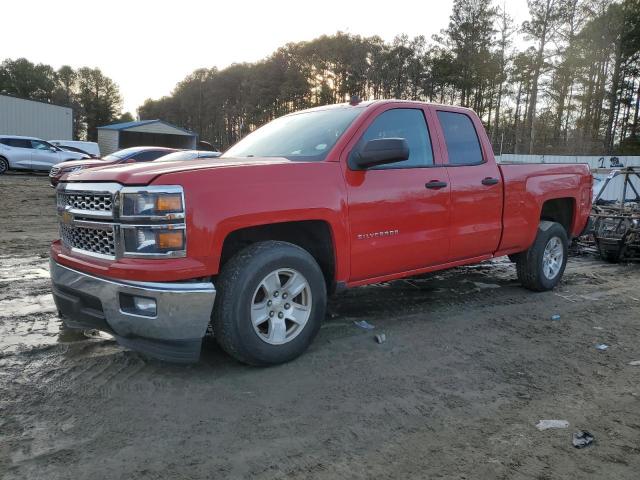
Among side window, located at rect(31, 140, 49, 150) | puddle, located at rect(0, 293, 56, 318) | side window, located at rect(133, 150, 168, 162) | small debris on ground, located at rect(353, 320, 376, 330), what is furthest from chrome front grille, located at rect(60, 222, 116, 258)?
side window, located at rect(31, 140, 49, 150)

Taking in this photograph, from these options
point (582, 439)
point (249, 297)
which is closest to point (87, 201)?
point (249, 297)

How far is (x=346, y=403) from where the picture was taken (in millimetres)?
3166

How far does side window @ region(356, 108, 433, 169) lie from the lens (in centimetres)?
430

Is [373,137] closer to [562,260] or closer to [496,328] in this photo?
[496,328]

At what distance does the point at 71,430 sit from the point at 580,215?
19.6 feet

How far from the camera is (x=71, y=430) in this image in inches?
109

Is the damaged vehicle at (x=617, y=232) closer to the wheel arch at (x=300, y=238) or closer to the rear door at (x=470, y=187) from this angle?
the rear door at (x=470, y=187)

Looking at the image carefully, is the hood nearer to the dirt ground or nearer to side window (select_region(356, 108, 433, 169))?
side window (select_region(356, 108, 433, 169))

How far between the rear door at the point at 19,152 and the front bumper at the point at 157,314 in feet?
70.4

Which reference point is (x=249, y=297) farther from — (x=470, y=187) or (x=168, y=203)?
(x=470, y=187)

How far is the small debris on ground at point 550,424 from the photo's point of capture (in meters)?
2.94

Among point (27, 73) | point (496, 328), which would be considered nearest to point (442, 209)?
point (496, 328)

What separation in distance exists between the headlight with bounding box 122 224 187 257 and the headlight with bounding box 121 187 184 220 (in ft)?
0.23

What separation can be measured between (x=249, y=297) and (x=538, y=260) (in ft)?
12.7
